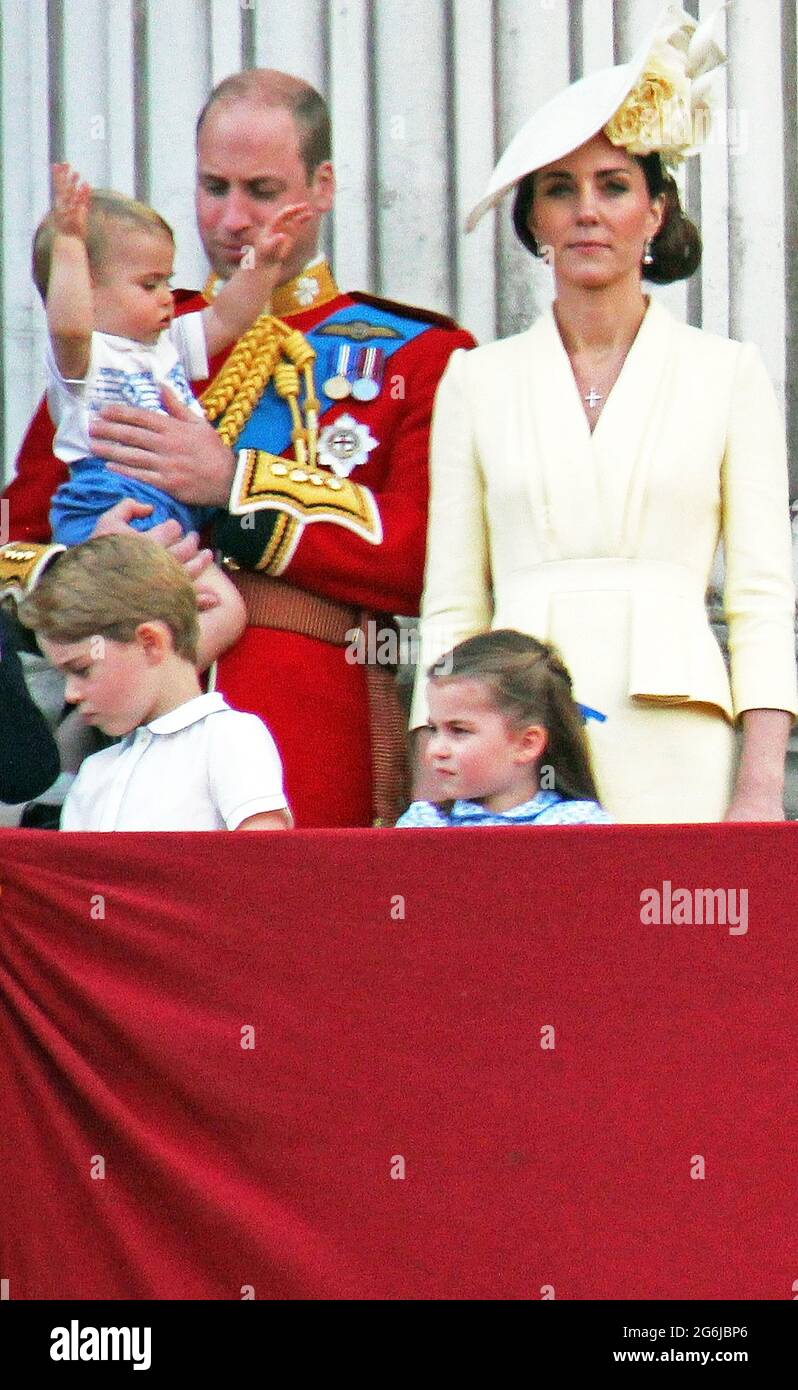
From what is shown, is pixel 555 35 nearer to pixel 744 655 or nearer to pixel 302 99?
pixel 302 99

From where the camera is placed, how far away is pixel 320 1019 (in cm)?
357

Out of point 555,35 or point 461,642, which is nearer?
point 461,642

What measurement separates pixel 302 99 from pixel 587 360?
0.74m

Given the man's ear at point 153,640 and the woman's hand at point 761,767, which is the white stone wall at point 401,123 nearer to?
the woman's hand at point 761,767

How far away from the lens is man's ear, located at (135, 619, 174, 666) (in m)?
4.16

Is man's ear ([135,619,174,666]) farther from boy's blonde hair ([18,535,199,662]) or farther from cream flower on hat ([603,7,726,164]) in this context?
cream flower on hat ([603,7,726,164])

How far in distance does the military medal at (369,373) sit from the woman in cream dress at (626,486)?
25cm

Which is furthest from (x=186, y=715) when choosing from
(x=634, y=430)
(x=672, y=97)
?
(x=672, y=97)

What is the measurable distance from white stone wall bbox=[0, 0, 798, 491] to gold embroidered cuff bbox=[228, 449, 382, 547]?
4.35 feet

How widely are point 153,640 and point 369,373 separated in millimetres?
865

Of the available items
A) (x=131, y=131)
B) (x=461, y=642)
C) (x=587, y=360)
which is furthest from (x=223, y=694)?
(x=131, y=131)

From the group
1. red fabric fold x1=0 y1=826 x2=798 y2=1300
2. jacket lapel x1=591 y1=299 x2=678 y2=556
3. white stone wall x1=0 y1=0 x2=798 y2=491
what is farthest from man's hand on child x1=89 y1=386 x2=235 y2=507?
white stone wall x1=0 y1=0 x2=798 y2=491
